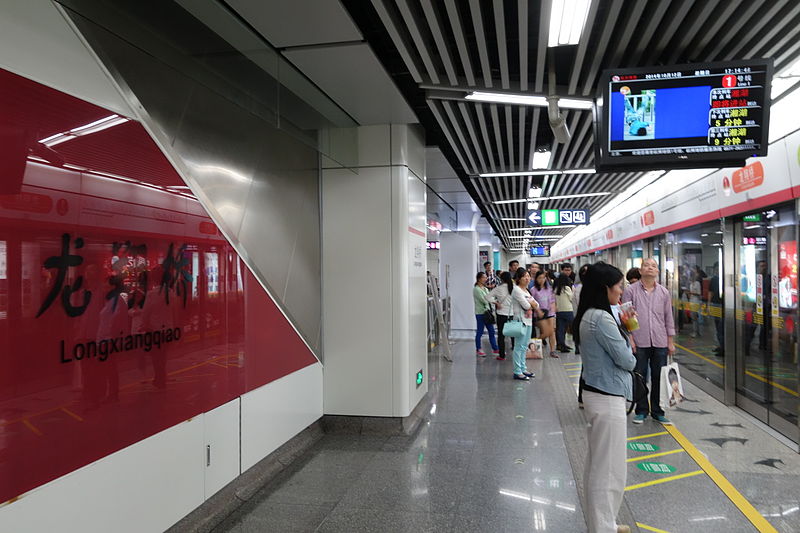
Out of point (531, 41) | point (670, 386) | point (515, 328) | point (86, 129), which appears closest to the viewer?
point (86, 129)

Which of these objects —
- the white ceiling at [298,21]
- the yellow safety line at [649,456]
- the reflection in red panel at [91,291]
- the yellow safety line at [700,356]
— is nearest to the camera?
the reflection in red panel at [91,291]

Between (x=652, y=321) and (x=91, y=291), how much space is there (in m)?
4.61

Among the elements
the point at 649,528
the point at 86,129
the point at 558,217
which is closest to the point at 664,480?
the point at 649,528

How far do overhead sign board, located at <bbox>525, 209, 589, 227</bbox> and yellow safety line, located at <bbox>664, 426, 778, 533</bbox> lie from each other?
696 centimetres

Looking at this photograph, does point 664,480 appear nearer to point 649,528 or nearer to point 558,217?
point 649,528

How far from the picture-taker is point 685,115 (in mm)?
3453

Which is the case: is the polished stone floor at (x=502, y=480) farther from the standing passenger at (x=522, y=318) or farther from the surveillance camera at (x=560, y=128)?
the surveillance camera at (x=560, y=128)

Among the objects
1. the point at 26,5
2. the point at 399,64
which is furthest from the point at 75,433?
the point at 399,64

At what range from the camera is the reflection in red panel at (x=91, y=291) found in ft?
6.12

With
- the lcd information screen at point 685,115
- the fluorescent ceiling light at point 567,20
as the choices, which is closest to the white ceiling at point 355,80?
the fluorescent ceiling light at point 567,20

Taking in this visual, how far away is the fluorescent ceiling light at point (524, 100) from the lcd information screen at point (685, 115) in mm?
926

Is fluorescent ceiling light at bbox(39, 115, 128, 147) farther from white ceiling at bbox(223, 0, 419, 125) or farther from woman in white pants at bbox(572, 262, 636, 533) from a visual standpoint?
woman in white pants at bbox(572, 262, 636, 533)

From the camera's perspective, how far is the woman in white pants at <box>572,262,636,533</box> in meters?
2.64

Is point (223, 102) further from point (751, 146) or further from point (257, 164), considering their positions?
point (751, 146)
